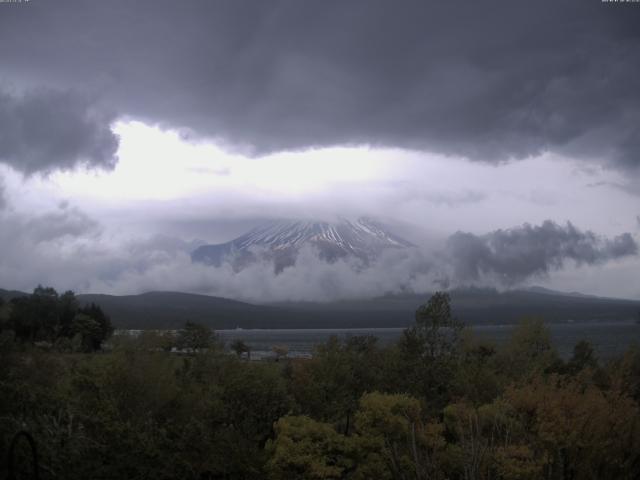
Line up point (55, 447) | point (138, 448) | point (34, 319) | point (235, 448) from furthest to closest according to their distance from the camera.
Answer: point (34, 319) < point (235, 448) < point (138, 448) < point (55, 447)

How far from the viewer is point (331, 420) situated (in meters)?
19.2

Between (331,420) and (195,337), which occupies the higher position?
(195,337)

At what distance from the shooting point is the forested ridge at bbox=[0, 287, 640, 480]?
40.4 feet

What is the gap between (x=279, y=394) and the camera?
17797 millimetres

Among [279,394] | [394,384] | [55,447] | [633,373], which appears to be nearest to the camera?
A: [55,447]

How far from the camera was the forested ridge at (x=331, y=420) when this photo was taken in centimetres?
1231

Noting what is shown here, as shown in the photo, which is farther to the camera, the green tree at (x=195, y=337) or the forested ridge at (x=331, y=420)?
the green tree at (x=195, y=337)

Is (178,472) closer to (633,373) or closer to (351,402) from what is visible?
(351,402)

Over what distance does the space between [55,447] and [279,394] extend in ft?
26.8

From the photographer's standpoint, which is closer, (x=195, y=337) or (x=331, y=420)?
(x=331, y=420)

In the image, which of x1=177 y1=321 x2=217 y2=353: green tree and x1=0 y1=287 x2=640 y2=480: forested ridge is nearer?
x1=0 y1=287 x2=640 y2=480: forested ridge

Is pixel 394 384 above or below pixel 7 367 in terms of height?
below

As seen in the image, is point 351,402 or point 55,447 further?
point 351,402

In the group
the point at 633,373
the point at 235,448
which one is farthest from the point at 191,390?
the point at 633,373
